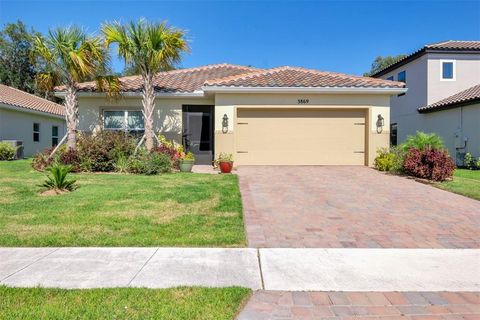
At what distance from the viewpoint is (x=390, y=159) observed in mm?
13789

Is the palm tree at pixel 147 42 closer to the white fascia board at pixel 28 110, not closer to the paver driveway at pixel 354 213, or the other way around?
the paver driveway at pixel 354 213

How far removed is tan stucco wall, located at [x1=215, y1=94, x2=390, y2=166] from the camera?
48.6 ft

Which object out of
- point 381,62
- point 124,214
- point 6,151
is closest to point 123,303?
point 124,214

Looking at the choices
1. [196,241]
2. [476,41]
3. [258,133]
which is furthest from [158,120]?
[476,41]

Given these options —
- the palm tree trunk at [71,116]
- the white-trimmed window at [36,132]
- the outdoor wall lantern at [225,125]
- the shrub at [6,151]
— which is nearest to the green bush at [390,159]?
the outdoor wall lantern at [225,125]

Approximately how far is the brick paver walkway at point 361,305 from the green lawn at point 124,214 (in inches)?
74.4

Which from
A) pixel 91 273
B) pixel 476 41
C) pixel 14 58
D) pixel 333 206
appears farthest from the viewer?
pixel 14 58

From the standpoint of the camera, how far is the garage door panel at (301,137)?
50.0 ft

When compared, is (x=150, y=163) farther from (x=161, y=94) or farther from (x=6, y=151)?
(x=6, y=151)

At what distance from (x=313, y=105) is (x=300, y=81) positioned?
1112 mm

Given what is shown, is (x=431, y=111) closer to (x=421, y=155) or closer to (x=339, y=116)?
(x=339, y=116)

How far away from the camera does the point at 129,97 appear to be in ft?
Answer: 52.0

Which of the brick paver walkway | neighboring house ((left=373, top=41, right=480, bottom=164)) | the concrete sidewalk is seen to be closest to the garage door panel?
neighboring house ((left=373, top=41, right=480, bottom=164))

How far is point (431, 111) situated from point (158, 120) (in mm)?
14665
